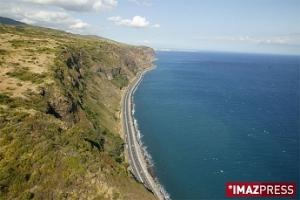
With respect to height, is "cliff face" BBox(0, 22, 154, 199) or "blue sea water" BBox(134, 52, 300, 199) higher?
"cliff face" BBox(0, 22, 154, 199)

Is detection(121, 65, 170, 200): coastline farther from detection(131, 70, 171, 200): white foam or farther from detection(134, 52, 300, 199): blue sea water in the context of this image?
detection(134, 52, 300, 199): blue sea water

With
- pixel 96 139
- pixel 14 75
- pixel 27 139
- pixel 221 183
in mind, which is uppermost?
pixel 14 75

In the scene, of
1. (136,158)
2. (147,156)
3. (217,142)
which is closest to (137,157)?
(136,158)

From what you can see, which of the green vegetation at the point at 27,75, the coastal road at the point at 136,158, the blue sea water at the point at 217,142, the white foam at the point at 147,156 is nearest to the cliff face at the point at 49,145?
the green vegetation at the point at 27,75

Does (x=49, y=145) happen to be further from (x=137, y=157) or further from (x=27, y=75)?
(x=137, y=157)

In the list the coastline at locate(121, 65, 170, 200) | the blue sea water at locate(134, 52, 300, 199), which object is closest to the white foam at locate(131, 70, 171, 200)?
the coastline at locate(121, 65, 170, 200)

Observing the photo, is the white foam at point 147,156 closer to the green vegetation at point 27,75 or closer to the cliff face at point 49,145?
the cliff face at point 49,145

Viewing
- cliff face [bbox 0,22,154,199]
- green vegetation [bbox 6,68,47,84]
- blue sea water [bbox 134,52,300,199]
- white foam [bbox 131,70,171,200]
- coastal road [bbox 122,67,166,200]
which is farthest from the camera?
blue sea water [bbox 134,52,300,199]

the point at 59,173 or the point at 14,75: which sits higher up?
the point at 14,75

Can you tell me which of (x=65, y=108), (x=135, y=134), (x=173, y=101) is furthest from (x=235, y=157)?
(x=173, y=101)

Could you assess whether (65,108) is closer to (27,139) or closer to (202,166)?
(27,139)

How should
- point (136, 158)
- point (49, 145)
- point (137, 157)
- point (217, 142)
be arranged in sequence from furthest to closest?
point (217, 142)
point (137, 157)
point (136, 158)
point (49, 145)
